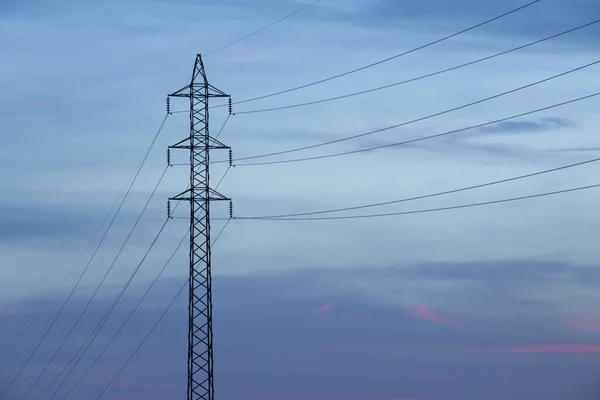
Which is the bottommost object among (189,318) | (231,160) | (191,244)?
(189,318)

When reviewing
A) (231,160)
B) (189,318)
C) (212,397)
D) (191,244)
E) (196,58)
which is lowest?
(212,397)

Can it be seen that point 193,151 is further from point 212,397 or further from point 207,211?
point 212,397

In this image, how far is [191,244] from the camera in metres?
87.1

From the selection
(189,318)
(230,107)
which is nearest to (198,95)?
(230,107)

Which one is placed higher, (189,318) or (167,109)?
(167,109)

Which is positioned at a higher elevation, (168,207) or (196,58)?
(196,58)

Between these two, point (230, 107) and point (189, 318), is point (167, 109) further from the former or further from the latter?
point (189, 318)

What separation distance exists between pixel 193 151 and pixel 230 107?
198 inches

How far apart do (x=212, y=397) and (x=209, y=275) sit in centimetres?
838

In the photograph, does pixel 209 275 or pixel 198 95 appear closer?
pixel 209 275

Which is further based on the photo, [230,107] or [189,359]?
[230,107]

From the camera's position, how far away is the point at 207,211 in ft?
290

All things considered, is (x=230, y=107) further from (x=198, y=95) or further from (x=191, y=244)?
(x=191, y=244)

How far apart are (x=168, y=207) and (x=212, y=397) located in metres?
13.5
